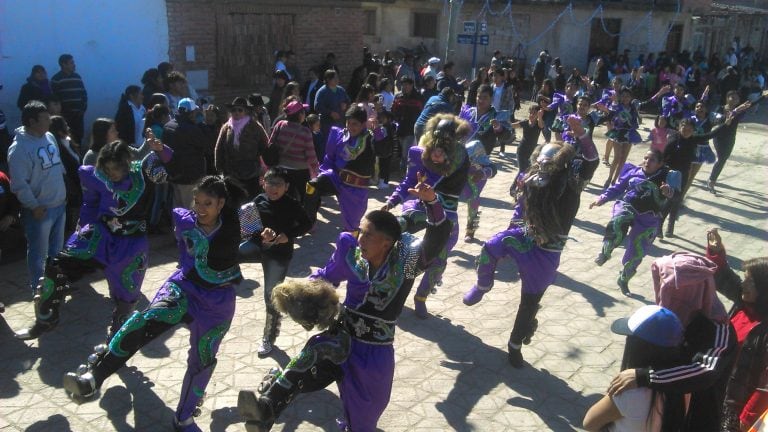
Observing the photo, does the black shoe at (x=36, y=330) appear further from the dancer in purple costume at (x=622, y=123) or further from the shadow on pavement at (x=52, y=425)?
the dancer in purple costume at (x=622, y=123)

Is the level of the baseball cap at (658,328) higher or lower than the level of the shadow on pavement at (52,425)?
higher

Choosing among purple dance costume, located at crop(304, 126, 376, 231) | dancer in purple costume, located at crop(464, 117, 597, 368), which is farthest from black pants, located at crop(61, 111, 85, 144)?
dancer in purple costume, located at crop(464, 117, 597, 368)

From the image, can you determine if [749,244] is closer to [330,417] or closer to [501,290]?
[501,290]

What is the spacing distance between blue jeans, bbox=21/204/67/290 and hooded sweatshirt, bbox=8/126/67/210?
0.14 metres

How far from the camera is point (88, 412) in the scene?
4.80 meters

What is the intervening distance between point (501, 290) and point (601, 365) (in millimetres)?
1643

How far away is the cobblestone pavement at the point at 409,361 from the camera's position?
4859mm

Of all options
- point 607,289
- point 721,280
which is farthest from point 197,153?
point 721,280

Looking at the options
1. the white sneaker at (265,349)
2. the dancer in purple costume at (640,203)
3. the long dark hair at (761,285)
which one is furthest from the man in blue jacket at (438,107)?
the long dark hair at (761,285)

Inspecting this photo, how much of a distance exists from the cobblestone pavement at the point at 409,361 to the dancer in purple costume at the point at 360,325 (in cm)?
97

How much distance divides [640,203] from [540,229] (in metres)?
2.24

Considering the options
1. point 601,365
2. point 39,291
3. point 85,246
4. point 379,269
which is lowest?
point 601,365

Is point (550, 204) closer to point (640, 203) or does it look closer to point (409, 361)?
point (409, 361)

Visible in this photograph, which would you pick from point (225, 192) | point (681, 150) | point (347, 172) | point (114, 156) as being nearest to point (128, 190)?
point (114, 156)
